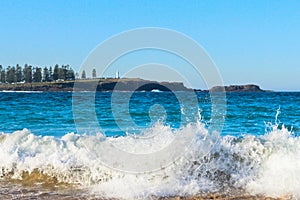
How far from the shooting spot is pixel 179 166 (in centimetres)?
784

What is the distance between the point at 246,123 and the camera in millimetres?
17422

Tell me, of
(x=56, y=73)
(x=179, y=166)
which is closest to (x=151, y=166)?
(x=179, y=166)

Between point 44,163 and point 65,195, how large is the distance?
186 centimetres

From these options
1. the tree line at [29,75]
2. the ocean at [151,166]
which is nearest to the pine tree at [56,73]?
the tree line at [29,75]

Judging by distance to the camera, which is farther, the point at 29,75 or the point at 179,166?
the point at 29,75

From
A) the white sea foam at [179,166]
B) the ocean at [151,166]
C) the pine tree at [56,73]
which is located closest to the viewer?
the ocean at [151,166]

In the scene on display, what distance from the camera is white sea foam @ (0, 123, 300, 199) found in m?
7.04

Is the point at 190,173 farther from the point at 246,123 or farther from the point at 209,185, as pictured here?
the point at 246,123

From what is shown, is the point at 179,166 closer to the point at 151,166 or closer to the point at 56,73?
the point at 151,166

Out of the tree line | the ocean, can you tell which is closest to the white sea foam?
the ocean

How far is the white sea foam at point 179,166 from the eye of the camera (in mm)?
7035

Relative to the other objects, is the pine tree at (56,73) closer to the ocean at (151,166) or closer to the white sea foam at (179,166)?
the ocean at (151,166)

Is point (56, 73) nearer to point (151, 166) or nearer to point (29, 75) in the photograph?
point (29, 75)

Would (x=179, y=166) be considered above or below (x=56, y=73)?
below
